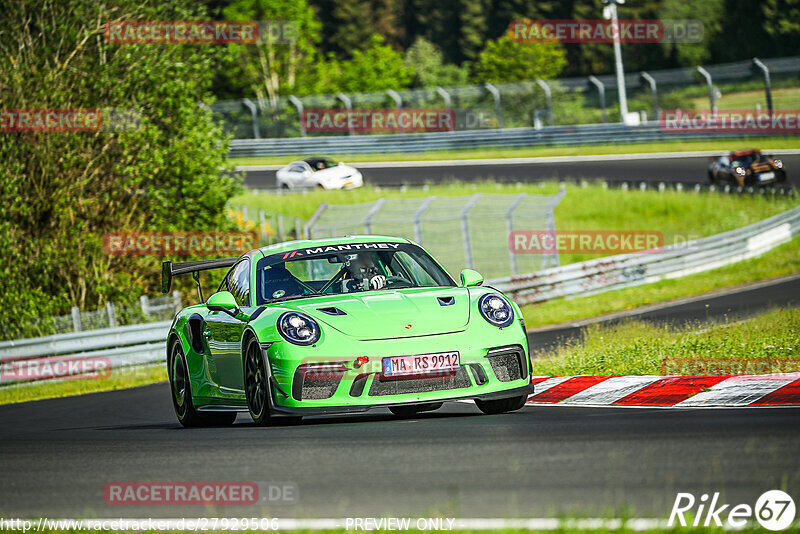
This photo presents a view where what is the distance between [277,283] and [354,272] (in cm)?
61

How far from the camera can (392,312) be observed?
27.6ft

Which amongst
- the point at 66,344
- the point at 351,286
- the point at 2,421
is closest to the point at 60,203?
the point at 66,344

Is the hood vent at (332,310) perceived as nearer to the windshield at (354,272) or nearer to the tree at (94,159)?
the windshield at (354,272)

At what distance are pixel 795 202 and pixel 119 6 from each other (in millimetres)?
18544

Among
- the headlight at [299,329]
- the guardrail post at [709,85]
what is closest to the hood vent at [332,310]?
the headlight at [299,329]

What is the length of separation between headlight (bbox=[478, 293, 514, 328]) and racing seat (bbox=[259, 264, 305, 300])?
1.49 m

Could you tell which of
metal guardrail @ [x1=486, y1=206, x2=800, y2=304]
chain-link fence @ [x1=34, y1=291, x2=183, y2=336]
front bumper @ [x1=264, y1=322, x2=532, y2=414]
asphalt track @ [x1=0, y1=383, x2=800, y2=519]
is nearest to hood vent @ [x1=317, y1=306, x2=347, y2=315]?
front bumper @ [x1=264, y1=322, x2=532, y2=414]

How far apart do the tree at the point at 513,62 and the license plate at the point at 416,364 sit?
72855 millimetres

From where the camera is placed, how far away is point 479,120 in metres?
55.7

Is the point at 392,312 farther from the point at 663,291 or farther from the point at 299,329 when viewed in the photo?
the point at 663,291

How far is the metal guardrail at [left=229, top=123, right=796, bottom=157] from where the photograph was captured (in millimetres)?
46125

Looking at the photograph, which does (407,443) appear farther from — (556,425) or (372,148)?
(372,148)

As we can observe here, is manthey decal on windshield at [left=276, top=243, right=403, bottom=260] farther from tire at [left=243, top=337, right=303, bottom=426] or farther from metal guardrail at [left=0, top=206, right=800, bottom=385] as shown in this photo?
metal guardrail at [left=0, top=206, right=800, bottom=385]

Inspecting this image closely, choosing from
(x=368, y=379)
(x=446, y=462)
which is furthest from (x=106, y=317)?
(x=446, y=462)
